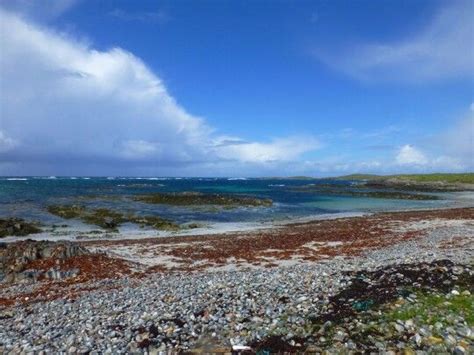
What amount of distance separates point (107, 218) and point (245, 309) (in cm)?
3876

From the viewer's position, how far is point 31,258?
21562 mm

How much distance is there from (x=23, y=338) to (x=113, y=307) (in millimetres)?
2873

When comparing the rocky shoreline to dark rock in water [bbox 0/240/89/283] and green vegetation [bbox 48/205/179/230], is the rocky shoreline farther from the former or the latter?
green vegetation [bbox 48/205/179/230]

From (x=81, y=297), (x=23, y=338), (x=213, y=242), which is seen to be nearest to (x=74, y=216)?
(x=213, y=242)

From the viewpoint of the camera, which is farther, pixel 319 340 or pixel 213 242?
pixel 213 242

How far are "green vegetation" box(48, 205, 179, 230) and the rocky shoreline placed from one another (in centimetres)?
2183

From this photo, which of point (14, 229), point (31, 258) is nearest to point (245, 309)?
point (31, 258)

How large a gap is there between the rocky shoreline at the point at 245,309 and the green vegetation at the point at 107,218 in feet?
71.6

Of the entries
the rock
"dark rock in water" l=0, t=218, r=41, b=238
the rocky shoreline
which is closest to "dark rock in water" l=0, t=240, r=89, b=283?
the rocky shoreline

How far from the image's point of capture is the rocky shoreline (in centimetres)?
983

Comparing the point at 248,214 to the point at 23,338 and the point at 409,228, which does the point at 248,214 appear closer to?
the point at 409,228

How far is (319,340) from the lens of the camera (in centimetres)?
978

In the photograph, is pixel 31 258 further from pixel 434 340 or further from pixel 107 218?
pixel 107 218

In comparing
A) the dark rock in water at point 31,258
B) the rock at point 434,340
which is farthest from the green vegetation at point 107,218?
the rock at point 434,340
